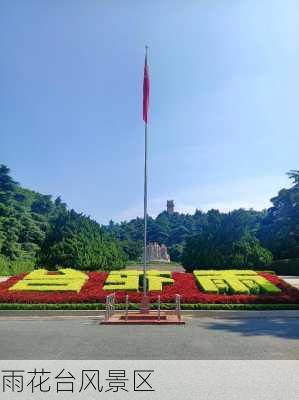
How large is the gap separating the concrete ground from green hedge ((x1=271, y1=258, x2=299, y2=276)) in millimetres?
22563

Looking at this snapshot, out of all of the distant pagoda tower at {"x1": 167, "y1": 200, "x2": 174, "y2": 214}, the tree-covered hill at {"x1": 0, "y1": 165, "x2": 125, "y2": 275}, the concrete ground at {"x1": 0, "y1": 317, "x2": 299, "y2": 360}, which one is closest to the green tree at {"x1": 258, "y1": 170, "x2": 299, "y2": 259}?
the tree-covered hill at {"x1": 0, "y1": 165, "x2": 125, "y2": 275}

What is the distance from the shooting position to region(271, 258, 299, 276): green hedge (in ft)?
136

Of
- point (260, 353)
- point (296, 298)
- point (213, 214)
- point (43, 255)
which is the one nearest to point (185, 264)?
point (213, 214)

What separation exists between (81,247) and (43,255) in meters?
3.52

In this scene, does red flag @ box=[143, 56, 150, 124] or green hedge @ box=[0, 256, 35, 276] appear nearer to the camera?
red flag @ box=[143, 56, 150, 124]

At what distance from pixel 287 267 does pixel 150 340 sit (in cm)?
3119

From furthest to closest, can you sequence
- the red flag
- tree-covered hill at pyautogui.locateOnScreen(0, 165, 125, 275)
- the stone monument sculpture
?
the stone monument sculpture → tree-covered hill at pyautogui.locateOnScreen(0, 165, 125, 275) → the red flag

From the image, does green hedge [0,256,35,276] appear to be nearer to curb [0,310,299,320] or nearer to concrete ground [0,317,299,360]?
curb [0,310,299,320]

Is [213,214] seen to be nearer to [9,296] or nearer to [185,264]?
[185,264]

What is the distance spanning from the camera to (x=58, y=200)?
361 ft

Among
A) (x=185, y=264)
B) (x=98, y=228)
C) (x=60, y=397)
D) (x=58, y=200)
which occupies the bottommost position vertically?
(x=60, y=397)

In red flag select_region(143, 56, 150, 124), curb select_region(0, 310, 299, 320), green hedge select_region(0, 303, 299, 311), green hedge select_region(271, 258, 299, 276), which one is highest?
red flag select_region(143, 56, 150, 124)

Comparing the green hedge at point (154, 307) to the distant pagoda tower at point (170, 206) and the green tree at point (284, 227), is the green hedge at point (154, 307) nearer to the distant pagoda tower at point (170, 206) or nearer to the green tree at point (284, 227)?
the green tree at point (284, 227)

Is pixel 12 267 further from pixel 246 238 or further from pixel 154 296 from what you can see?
pixel 154 296
